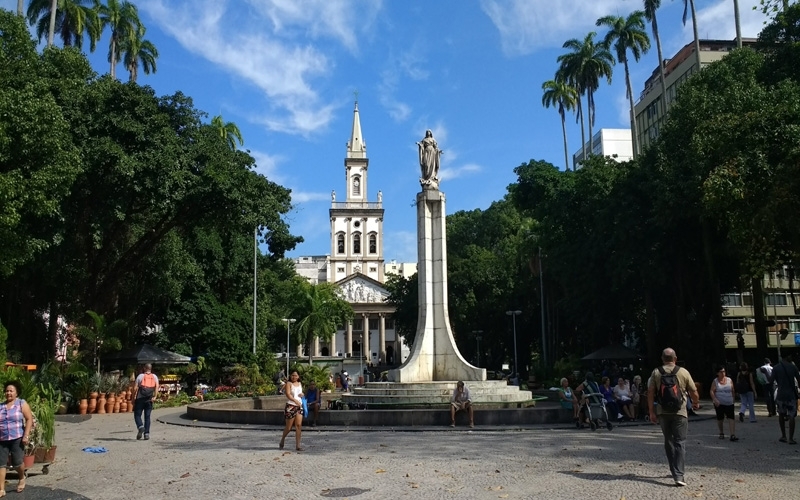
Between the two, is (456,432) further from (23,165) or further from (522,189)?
(522,189)

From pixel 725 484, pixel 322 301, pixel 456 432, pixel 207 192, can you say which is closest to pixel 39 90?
pixel 207 192

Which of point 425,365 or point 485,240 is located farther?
point 485,240

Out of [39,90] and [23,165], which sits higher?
[39,90]

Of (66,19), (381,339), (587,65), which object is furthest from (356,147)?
(66,19)

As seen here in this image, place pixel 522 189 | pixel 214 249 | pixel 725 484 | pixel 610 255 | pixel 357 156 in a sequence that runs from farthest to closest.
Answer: pixel 357 156, pixel 522 189, pixel 214 249, pixel 610 255, pixel 725 484

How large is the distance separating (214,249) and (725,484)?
34.3m

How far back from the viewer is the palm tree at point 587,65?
51.4m

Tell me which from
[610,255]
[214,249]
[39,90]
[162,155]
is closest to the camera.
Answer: [39,90]

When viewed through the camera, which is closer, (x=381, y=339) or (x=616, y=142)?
(x=616, y=142)

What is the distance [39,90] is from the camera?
70.7 ft

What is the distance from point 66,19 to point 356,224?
7478cm

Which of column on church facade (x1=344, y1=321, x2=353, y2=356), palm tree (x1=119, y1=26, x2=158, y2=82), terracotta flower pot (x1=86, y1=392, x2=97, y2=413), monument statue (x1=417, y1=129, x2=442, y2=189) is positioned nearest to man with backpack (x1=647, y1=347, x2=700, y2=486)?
monument statue (x1=417, y1=129, x2=442, y2=189)

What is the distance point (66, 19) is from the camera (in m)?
36.1

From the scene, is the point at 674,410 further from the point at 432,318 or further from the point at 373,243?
the point at 373,243
